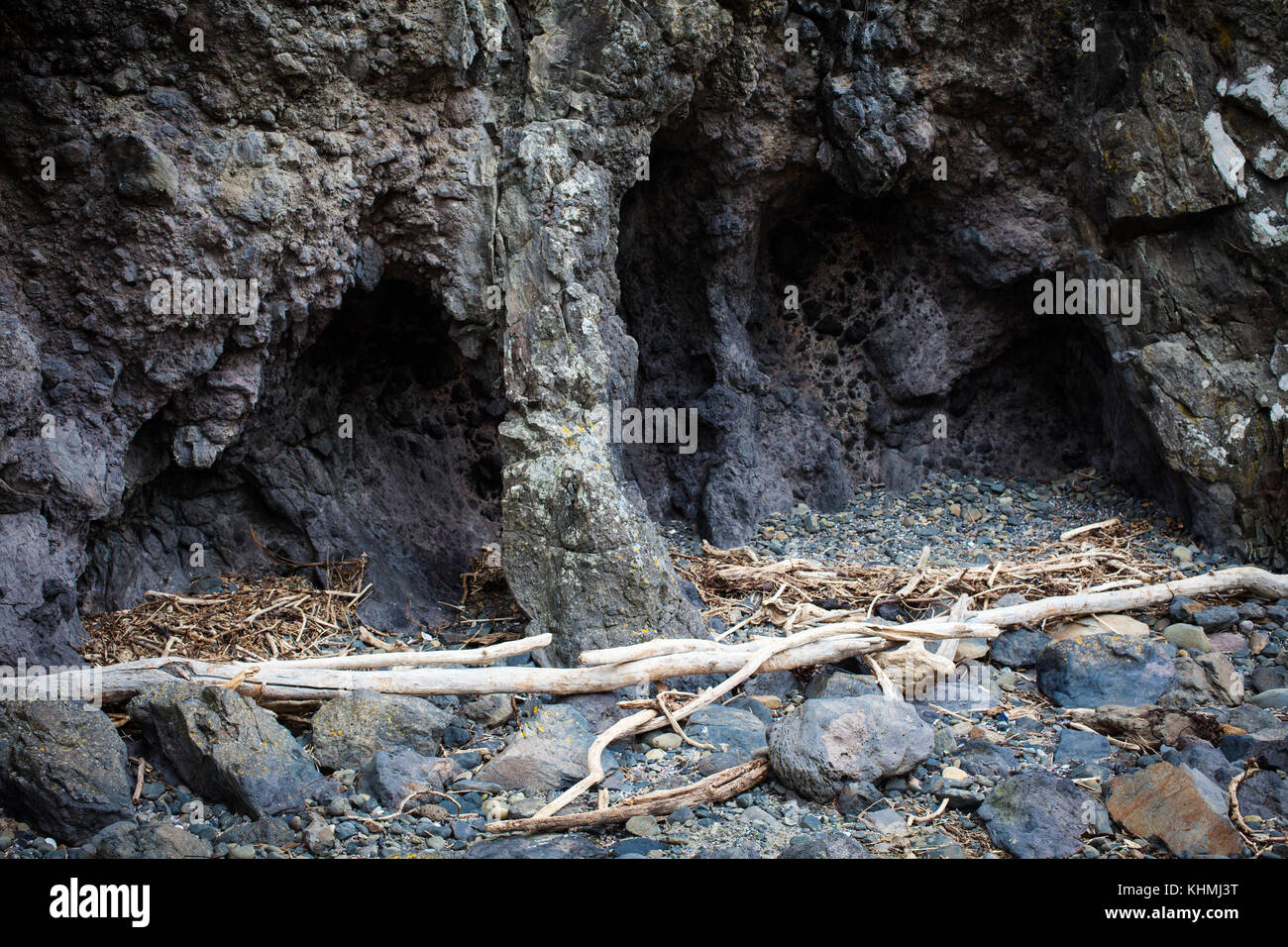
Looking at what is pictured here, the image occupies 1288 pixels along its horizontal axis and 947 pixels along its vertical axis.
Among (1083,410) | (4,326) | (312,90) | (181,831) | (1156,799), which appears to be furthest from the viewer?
(1083,410)

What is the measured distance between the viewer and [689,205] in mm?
7133

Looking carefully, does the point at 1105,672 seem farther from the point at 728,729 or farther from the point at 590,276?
the point at 590,276

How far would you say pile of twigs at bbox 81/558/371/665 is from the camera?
4.55m

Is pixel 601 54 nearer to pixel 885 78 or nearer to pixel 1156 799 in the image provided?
pixel 885 78

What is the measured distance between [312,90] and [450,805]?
11.5 ft

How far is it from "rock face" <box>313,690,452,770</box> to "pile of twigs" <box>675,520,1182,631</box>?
192cm

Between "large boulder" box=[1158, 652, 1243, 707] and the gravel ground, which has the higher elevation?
"large boulder" box=[1158, 652, 1243, 707]

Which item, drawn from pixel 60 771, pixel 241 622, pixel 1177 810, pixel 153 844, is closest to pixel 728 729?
pixel 1177 810

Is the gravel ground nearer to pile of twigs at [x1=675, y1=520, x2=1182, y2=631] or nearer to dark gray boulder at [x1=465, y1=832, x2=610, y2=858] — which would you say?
dark gray boulder at [x1=465, y1=832, x2=610, y2=858]

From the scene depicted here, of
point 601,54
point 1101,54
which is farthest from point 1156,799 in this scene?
point 1101,54

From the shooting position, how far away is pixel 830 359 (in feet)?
26.2

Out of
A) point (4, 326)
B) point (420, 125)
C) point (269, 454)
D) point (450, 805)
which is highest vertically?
point (420, 125)

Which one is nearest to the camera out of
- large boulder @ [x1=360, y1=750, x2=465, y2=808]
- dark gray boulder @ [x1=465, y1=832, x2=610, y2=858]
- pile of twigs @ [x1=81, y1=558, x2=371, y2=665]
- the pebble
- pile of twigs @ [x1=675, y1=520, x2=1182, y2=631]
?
dark gray boulder @ [x1=465, y1=832, x2=610, y2=858]

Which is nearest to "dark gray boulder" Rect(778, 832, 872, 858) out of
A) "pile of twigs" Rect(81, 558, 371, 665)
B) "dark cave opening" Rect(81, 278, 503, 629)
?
"pile of twigs" Rect(81, 558, 371, 665)
